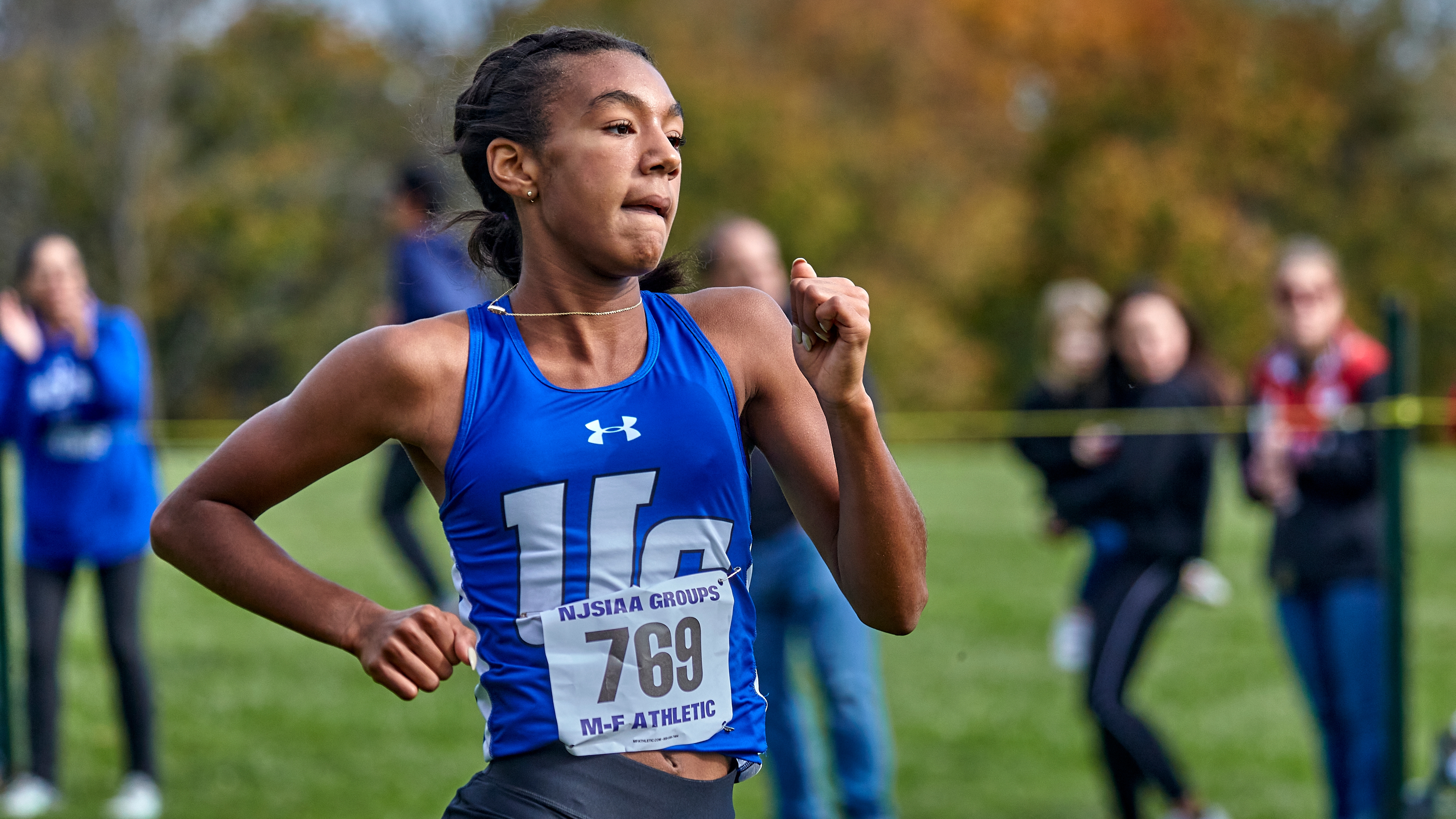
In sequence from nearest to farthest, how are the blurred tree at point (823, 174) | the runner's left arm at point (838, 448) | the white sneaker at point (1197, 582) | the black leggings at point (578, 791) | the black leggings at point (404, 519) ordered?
1. the runner's left arm at point (838, 448)
2. the black leggings at point (578, 791)
3. the white sneaker at point (1197, 582)
4. the black leggings at point (404, 519)
5. the blurred tree at point (823, 174)

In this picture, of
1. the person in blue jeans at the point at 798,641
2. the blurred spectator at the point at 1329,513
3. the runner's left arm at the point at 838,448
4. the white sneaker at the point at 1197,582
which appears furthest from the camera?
the white sneaker at the point at 1197,582

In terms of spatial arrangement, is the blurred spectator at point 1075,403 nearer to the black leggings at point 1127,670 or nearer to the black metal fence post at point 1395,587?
the black leggings at point 1127,670

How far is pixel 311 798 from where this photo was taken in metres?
6.15

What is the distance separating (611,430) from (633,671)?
13.8 inches

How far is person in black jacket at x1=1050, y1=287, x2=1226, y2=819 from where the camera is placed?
5.35 metres

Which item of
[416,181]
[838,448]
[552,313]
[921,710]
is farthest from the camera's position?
[921,710]

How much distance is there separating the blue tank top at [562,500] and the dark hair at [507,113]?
29 cm

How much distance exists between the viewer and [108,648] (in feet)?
19.5

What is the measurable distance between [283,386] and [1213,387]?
27.7 m

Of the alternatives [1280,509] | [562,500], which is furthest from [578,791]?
[1280,509]

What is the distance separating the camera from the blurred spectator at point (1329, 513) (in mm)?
5113

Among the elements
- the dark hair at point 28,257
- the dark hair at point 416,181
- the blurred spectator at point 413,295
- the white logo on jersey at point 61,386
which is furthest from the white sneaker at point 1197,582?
the dark hair at point 28,257

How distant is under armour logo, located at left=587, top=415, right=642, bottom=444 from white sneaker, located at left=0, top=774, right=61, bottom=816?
15.0 feet

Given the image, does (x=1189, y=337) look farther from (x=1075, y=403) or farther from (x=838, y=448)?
(x=838, y=448)
